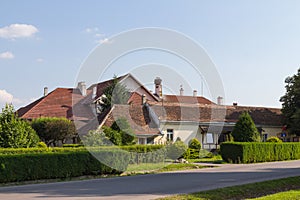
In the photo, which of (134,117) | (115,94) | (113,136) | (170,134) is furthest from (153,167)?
(115,94)

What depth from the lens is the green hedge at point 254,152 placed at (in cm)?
3092

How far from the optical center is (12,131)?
75.9ft

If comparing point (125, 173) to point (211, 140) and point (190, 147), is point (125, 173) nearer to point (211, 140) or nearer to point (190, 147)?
point (190, 147)

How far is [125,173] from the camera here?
75.2 ft

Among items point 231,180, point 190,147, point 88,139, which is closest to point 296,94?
point 190,147

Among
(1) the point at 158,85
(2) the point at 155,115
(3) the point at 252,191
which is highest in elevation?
(1) the point at 158,85

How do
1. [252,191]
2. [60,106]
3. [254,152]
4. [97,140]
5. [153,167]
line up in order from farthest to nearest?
[60,106] < [254,152] < [97,140] < [153,167] < [252,191]

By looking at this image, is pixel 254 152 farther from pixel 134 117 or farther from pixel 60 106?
pixel 60 106

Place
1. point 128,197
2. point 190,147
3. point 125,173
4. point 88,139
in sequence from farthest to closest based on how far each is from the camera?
1. point 190,147
2. point 88,139
3. point 125,173
4. point 128,197

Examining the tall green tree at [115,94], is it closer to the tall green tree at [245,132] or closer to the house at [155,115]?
the house at [155,115]

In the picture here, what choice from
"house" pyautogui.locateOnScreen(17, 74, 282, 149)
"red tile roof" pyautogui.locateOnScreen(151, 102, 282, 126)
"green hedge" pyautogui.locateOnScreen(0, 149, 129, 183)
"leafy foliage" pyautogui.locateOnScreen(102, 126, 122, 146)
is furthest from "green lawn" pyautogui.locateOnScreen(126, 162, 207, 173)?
"red tile roof" pyautogui.locateOnScreen(151, 102, 282, 126)

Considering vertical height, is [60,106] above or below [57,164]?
above

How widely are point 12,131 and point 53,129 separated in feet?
59.6

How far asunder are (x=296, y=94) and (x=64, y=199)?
3945 centimetres
